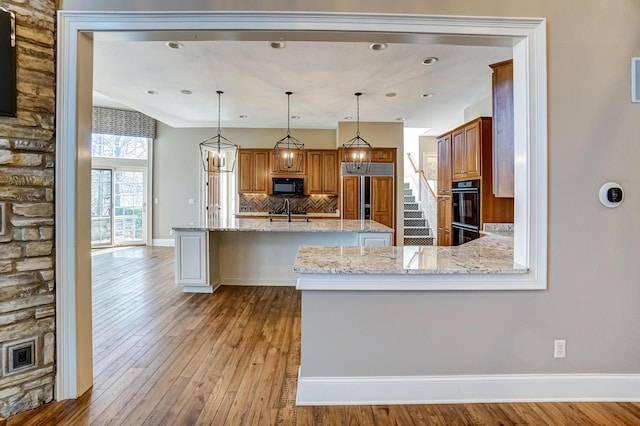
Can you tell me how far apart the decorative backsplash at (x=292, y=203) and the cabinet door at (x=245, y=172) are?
0.33 metres

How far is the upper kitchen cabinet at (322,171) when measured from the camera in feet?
24.3

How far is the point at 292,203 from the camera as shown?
310 inches

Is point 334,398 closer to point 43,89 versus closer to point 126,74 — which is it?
point 43,89

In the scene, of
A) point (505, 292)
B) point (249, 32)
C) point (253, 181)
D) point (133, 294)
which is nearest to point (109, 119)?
point (253, 181)

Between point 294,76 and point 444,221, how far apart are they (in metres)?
3.01

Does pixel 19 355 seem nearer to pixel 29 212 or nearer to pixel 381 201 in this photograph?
pixel 29 212

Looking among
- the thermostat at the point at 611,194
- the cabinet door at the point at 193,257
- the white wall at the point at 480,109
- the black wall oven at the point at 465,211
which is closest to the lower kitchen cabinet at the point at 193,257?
the cabinet door at the point at 193,257

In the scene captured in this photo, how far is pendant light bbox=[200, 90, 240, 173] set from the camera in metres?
5.13

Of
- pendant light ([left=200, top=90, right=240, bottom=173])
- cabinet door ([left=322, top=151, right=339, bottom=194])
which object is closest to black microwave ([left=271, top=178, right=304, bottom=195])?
cabinet door ([left=322, top=151, right=339, bottom=194])

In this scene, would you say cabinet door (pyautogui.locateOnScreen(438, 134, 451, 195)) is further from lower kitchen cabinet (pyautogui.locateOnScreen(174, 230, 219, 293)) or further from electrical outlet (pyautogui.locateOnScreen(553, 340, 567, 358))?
lower kitchen cabinet (pyautogui.locateOnScreen(174, 230, 219, 293))

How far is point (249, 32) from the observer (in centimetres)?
194

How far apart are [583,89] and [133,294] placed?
4.90 meters

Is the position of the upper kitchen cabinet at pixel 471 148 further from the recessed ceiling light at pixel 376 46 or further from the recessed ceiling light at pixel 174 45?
the recessed ceiling light at pixel 174 45

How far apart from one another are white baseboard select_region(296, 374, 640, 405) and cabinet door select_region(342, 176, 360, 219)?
5007 millimetres
